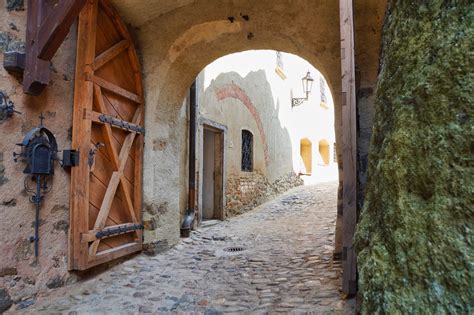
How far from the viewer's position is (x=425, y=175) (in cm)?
107

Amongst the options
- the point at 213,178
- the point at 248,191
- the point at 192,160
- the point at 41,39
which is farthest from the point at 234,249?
the point at 248,191

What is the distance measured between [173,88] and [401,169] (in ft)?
11.7

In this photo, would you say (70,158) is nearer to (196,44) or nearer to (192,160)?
(196,44)

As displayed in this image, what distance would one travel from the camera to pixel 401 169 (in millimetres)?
1152

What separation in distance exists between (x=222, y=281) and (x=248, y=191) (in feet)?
16.4

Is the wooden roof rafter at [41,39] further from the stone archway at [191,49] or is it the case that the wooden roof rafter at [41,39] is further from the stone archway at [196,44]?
the stone archway at [191,49]

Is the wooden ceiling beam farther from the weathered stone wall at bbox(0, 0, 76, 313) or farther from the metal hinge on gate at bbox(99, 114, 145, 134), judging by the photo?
the metal hinge on gate at bbox(99, 114, 145, 134)

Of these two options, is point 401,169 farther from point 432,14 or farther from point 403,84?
point 432,14

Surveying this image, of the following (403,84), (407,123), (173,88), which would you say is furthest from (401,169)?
(173,88)

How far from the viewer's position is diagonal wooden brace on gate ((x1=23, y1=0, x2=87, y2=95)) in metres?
2.62

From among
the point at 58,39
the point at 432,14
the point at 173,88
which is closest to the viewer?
the point at 432,14

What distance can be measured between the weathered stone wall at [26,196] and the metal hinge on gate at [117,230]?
33 centimetres

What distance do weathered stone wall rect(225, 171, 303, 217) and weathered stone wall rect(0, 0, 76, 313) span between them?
14.9 ft

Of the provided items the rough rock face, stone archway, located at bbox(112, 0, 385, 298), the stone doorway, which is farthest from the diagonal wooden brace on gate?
the stone doorway
